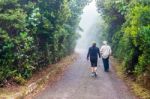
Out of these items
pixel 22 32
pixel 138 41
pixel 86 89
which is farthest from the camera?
pixel 138 41

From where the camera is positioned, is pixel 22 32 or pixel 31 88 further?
pixel 22 32

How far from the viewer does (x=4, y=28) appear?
614 inches

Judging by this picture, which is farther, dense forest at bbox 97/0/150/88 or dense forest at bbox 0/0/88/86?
dense forest at bbox 97/0/150/88

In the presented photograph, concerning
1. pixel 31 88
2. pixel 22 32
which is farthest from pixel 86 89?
pixel 22 32

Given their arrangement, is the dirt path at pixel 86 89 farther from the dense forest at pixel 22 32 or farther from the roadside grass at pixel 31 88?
the dense forest at pixel 22 32

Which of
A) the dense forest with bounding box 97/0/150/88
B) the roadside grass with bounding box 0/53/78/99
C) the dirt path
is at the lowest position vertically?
the dirt path

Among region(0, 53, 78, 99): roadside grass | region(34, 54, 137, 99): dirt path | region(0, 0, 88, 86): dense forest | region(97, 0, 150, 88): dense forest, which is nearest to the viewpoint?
region(0, 53, 78, 99): roadside grass

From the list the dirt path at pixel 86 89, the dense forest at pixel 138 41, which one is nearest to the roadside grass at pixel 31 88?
the dirt path at pixel 86 89

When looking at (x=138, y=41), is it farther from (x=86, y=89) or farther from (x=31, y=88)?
(x=31, y=88)

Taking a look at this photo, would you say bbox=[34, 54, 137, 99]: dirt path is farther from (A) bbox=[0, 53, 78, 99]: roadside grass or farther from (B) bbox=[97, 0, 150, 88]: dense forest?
(B) bbox=[97, 0, 150, 88]: dense forest

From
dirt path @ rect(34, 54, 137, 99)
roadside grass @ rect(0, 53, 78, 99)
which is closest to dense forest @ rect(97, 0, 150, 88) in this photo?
dirt path @ rect(34, 54, 137, 99)

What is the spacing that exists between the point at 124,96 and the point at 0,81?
505 cm

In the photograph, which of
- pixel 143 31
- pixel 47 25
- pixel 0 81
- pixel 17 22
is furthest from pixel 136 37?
pixel 0 81

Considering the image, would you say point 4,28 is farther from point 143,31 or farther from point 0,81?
point 143,31
